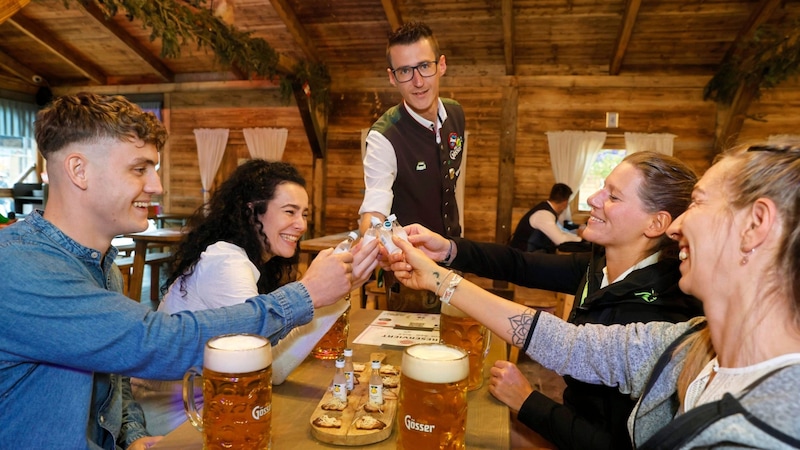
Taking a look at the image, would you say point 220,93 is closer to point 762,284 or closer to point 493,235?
point 493,235

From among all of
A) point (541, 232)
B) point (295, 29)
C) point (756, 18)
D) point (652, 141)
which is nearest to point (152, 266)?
point (295, 29)

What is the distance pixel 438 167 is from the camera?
2375 mm

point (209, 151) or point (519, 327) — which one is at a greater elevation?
point (209, 151)

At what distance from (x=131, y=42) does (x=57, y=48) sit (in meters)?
1.47

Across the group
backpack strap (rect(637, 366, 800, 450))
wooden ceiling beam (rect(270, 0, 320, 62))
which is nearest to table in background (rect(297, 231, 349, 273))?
wooden ceiling beam (rect(270, 0, 320, 62))

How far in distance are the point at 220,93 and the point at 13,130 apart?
3982mm

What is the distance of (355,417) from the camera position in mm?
1114

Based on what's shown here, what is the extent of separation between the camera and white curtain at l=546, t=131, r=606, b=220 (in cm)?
749

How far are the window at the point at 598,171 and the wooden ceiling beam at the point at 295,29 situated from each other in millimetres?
4608

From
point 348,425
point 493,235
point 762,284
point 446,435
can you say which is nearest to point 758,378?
point 762,284

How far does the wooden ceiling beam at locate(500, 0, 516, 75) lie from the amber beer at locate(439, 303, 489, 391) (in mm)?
5621

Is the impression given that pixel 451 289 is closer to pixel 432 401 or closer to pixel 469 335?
pixel 469 335

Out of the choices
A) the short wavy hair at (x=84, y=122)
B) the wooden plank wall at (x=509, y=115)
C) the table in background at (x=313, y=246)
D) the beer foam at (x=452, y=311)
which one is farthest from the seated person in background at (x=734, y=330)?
the wooden plank wall at (x=509, y=115)

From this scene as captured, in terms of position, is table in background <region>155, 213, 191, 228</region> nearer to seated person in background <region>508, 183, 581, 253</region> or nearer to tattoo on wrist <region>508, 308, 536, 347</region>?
seated person in background <region>508, 183, 581, 253</region>
